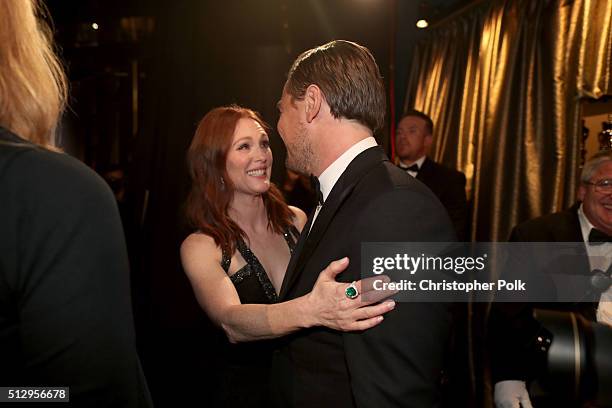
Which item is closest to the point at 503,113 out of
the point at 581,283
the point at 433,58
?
the point at 433,58

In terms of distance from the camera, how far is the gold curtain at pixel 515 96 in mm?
2912

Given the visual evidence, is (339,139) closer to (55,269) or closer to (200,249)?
(200,249)

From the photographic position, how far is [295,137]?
1.36 m

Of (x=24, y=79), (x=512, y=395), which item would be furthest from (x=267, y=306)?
(x=512, y=395)

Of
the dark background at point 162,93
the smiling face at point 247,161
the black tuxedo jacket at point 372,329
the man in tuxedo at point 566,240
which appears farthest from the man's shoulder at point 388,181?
the dark background at point 162,93

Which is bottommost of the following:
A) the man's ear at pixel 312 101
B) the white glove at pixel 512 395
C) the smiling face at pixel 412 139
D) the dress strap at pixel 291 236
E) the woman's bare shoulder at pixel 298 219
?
the white glove at pixel 512 395

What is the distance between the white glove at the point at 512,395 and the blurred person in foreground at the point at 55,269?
162 centimetres

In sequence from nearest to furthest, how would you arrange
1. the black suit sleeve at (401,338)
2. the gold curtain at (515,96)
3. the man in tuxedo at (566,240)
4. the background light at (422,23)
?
the black suit sleeve at (401,338), the man in tuxedo at (566,240), the gold curtain at (515,96), the background light at (422,23)

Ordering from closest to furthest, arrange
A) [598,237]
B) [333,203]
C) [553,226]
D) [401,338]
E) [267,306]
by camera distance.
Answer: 1. [401,338]
2. [333,203]
3. [267,306]
4. [598,237]
5. [553,226]

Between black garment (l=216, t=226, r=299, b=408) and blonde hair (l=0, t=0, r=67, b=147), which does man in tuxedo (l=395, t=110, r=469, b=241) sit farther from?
blonde hair (l=0, t=0, r=67, b=147)

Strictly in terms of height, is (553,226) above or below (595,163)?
below

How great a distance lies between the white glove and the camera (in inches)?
76.2

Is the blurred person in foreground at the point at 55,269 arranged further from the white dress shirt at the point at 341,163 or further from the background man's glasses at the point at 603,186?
the background man's glasses at the point at 603,186

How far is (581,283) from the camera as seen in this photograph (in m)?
1.97
